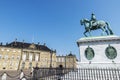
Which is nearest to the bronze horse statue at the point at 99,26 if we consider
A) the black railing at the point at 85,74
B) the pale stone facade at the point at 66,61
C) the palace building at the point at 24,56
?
the black railing at the point at 85,74

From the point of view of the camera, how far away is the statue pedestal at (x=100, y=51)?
1389 centimetres

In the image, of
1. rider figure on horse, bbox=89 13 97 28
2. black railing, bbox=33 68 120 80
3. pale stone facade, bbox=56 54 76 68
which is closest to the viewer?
black railing, bbox=33 68 120 80

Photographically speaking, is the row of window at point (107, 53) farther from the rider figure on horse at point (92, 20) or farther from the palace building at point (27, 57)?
the palace building at point (27, 57)

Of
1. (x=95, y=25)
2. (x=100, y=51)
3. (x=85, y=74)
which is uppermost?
(x=95, y=25)

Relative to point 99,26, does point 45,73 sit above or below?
below

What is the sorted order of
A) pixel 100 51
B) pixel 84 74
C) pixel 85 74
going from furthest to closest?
pixel 100 51 → pixel 85 74 → pixel 84 74

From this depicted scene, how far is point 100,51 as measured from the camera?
572 inches

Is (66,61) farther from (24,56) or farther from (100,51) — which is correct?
(100,51)

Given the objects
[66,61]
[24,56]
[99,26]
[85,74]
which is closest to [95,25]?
[99,26]

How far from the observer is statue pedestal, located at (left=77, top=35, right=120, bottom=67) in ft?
45.6

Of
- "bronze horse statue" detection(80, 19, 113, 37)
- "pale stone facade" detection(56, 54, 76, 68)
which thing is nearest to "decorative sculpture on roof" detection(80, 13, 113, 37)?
"bronze horse statue" detection(80, 19, 113, 37)

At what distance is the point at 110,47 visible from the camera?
14297mm

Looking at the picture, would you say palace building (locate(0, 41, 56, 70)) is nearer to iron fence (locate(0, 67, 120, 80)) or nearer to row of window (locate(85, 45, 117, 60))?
iron fence (locate(0, 67, 120, 80))

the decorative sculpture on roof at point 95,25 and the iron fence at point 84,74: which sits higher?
the decorative sculpture on roof at point 95,25
